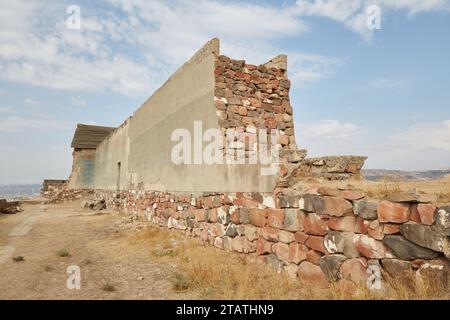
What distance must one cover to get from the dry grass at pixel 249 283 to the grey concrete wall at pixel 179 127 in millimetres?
1269

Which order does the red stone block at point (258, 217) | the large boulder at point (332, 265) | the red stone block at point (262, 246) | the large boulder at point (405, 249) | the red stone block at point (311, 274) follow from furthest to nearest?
the red stone block at point (258, 217) → the red stone block at point (262, 246) → the red stone block at point (311, 274) → the large boulder at point (332, 265) → the large boulder at point (405, 249)

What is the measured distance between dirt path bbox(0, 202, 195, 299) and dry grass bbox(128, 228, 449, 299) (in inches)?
10.9

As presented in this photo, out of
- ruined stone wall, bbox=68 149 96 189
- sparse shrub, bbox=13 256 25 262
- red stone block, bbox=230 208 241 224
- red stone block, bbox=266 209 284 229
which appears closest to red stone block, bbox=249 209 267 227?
red stone block, bbox=266 209 284 229

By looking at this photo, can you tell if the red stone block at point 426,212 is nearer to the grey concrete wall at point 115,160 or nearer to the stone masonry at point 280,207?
the stone masonry at point 280,207

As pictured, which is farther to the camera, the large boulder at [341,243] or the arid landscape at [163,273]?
the large boulder at [341,243]

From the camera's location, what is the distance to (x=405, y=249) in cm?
337

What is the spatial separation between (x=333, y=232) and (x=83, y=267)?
460 centimetres

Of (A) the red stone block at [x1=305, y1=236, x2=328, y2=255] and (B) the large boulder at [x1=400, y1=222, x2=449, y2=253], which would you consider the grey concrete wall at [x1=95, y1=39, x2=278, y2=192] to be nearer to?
(A) the red stone block at [x1=305, y1=236, x2=328, y2=255]

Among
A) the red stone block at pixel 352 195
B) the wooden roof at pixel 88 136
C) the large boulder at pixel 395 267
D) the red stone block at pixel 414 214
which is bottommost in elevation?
the large boulder at pixel 395 267

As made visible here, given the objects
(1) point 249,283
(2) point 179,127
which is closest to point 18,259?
(2) point 179,127

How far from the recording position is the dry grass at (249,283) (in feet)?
10.7

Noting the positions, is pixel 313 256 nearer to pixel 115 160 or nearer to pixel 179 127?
pixel 179 127

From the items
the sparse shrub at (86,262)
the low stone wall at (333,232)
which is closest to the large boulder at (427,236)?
the low stone wall at (333,232)

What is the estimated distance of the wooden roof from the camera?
96.1 ft
